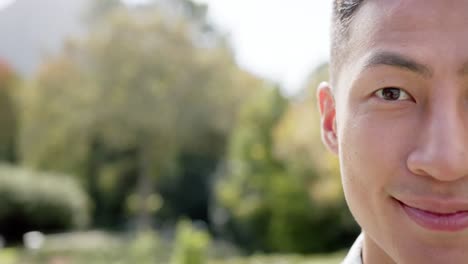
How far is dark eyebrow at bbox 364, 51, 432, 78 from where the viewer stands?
1121 millimetres

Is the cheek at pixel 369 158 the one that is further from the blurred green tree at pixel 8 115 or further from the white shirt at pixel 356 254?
the blurred green tree at pixel 8 115

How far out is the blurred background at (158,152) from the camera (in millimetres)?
17031

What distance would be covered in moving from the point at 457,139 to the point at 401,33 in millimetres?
220

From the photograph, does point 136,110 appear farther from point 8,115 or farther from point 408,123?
point 408,123

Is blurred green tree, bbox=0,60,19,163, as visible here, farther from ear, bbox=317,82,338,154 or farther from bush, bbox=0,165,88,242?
ear, bbox=317,82,338,154

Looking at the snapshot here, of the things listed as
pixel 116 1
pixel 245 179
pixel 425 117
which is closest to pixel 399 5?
pixel 425 117

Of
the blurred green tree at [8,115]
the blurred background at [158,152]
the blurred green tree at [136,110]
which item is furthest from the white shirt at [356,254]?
the blurred green tree at [8,115]

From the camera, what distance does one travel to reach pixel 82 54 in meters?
22.2

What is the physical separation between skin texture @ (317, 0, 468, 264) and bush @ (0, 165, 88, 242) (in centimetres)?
1649

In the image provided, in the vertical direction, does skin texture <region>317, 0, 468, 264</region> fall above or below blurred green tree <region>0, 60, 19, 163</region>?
below

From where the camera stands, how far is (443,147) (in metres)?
1.06

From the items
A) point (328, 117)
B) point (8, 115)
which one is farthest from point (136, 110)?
point (328, 117)

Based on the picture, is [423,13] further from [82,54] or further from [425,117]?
[82,54]

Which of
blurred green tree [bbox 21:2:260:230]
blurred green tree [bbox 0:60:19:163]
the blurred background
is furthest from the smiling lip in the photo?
blurred green tree [bbox 0:60:19:163]
